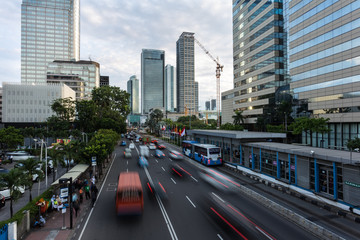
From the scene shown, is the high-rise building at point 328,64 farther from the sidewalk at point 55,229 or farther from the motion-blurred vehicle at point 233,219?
the sidewalk at point 55,229

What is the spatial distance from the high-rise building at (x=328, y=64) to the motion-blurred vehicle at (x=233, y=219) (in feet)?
97.6

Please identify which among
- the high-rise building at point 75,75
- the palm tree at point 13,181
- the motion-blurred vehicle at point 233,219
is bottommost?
the motion-blurred vehicle at point 233,219

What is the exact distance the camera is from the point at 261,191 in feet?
72.0

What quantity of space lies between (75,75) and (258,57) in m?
107

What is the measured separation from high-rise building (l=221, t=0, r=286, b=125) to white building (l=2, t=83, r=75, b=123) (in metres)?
78.4

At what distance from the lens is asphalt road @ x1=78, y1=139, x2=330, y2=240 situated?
13.3 meters

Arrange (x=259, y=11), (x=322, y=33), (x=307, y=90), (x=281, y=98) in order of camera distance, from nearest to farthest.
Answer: (x=322, y=33)
(x=307, y=90)
(x=281, y=98)
(x=259, y=11)

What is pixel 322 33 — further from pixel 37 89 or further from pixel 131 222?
pixel 37 89

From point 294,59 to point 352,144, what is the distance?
93.7 ft

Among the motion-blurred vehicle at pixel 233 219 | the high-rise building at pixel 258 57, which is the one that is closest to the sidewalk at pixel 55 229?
the motion-blurred vehicle at pixel 233 219

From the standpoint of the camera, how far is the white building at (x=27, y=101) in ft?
278

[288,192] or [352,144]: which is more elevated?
[352,144]

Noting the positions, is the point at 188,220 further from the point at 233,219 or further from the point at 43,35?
the point at 43,35

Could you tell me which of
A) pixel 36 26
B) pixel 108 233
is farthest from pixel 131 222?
pixel 36 26
